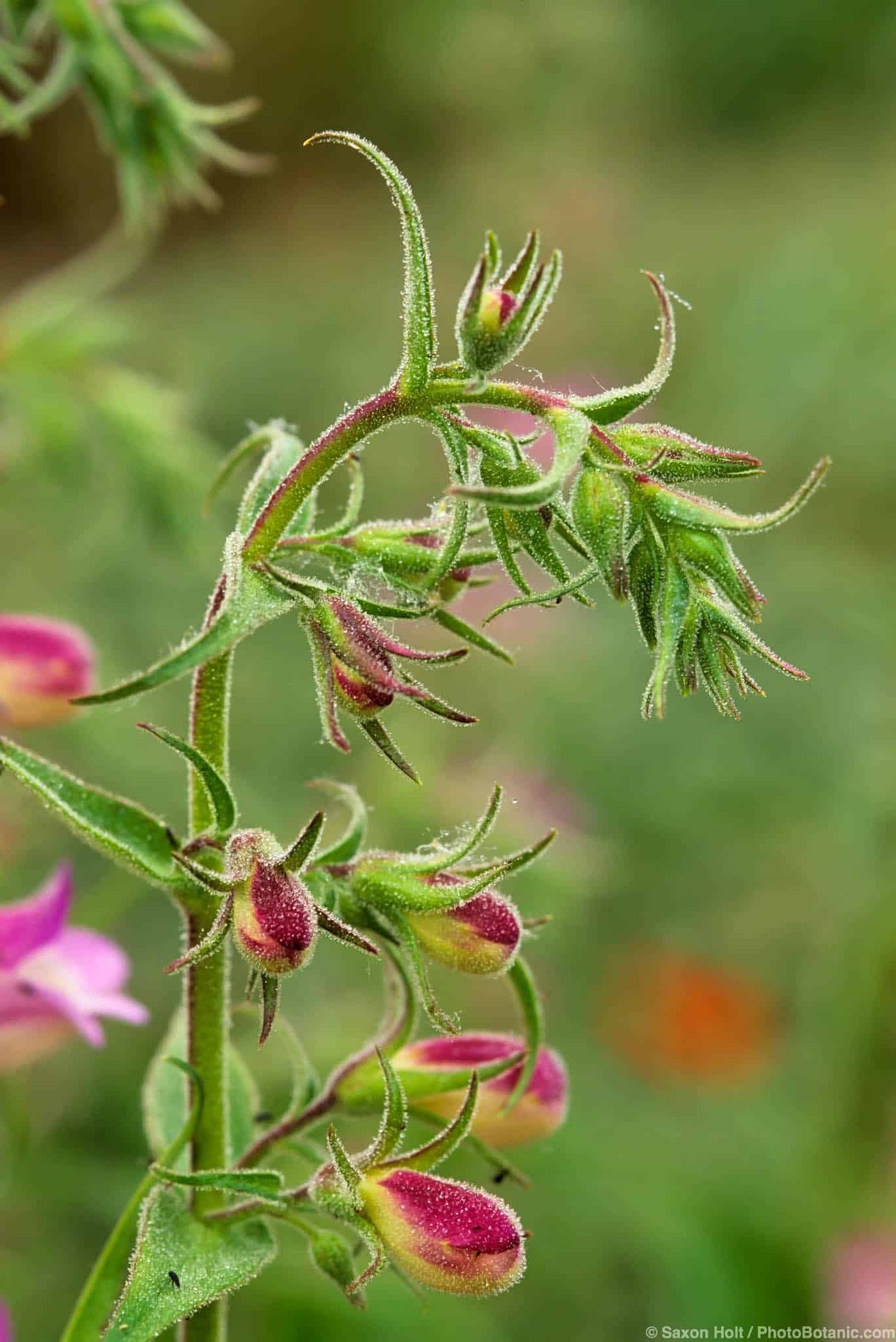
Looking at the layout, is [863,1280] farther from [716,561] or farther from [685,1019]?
[716,561]

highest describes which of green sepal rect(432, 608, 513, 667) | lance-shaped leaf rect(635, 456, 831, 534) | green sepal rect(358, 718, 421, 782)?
lance-shaped leaf rect(635, 456, 831, 534)

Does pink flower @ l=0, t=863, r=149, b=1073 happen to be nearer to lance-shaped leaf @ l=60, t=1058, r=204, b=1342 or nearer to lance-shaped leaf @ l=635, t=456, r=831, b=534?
lance-shaped leaf @ l=60, t=1058, r=204, b=1342

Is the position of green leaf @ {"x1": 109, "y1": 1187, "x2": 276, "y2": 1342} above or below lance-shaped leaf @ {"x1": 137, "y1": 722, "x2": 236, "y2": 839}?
below

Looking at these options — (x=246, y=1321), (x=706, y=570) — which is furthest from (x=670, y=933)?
(x=706, y=570)

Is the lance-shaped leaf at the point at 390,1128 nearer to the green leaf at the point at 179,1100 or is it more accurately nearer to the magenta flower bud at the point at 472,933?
the magenta flower bud at the point at 472,933

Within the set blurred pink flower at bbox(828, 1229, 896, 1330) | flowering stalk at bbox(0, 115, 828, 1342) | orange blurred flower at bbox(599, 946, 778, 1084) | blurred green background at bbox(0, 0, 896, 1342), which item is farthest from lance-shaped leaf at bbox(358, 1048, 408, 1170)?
orange blurred flower at bbox(599, 946, 778, 1084)

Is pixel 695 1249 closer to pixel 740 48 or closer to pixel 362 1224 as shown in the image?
pixel 362 1224

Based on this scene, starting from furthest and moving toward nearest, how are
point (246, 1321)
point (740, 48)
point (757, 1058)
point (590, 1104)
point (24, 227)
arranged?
point (740, 48) → point (24, 227) → point (757, 1058) → point (590, 1104) → point (246, 1321)
